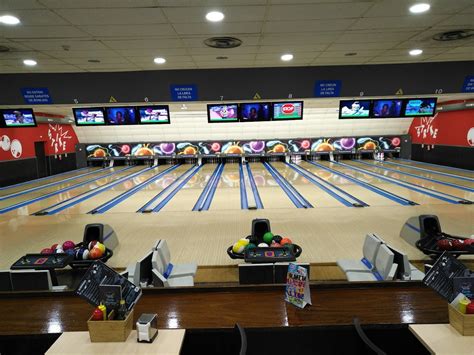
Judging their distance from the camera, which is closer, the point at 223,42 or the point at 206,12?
the point at 206,12

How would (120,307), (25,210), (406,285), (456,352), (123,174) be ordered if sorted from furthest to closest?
(123,174) → (25,210) → (406,285) → (120,307) → (456,352)

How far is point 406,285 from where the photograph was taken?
2428mm

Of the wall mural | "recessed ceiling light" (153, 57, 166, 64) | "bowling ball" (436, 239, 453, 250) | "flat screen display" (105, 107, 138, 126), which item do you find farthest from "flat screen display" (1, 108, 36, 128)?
the wall mural

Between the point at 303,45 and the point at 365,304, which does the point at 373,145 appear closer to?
the point at 303,45

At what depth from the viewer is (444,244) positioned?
14.4 ft

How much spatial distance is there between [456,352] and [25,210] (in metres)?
9.08

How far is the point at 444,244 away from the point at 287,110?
3846 millimetres

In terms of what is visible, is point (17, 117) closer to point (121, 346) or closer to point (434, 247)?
point (121, 346)

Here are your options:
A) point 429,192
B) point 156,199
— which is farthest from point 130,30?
point 429,192

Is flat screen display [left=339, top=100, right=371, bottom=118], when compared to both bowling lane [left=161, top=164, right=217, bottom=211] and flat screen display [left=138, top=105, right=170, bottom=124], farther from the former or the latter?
bowling lane [left=161, top=164, right=217, bottom=211]

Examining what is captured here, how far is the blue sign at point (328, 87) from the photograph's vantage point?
5.91 m

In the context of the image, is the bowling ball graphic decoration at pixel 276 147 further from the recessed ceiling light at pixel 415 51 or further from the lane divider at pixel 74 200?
the recessed ceiling light at pixel 415 51

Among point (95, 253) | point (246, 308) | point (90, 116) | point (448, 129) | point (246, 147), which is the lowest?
point (95, 253)

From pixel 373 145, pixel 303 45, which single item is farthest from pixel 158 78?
pixel 373 145
